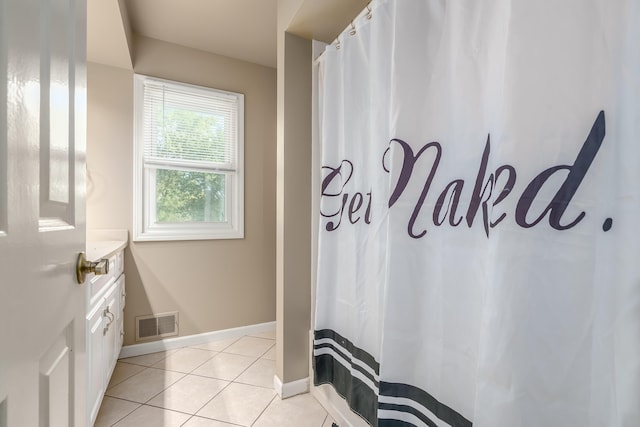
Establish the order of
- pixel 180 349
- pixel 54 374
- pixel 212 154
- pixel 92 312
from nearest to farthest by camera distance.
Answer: pixel 54 374 < pixel 92 312 < pixel 180 349 < pixel 212 154

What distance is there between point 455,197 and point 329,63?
1.04 meters

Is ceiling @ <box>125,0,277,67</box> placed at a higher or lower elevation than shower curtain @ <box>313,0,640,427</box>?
higher

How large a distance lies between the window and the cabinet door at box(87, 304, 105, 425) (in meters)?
1.02

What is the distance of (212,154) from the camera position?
2.65 metres

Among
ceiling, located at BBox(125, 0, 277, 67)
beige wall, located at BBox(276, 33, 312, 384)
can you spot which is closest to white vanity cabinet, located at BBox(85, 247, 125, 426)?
beige wall, located at BBox(276, 33, 312, 384)

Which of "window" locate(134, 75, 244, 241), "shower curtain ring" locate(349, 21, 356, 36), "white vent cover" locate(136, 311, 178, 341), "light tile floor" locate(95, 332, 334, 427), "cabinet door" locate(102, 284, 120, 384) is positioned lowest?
"light tile floor" locate(95, 332, 334, 427)

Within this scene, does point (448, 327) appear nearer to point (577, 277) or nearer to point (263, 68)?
point (577, 277)

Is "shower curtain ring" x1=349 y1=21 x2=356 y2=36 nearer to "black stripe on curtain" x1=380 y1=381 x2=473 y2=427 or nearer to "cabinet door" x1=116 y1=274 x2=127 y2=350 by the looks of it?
"black stripe on curtain" x1=380 y1=381 x2=473 y2=427

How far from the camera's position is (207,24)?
2240 mm

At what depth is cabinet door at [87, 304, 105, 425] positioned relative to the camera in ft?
4.35

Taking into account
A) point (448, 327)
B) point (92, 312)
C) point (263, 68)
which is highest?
point (263, 68)

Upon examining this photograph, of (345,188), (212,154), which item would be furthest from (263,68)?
(345,188)

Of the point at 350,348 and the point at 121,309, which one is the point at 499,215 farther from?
the point at 121,309

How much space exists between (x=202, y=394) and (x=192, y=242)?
1.20 m
